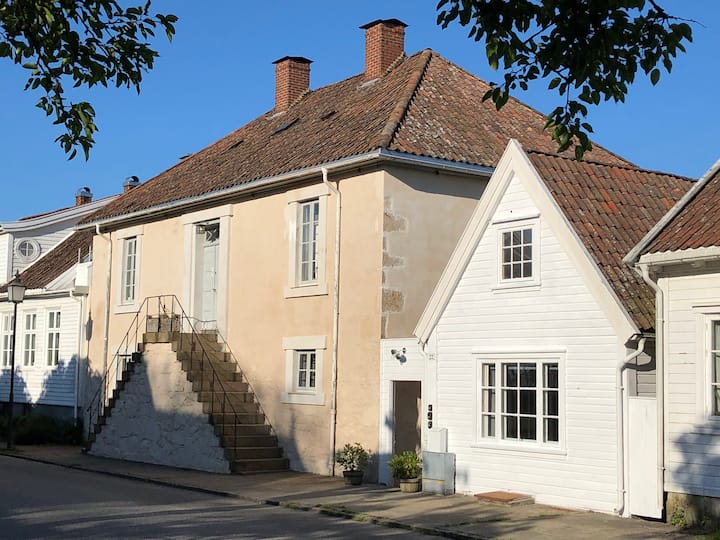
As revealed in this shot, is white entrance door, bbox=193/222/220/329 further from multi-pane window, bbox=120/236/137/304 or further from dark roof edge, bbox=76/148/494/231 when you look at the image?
multi-pane window, bbox=120/236/137/304

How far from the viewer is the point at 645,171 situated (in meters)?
18.2

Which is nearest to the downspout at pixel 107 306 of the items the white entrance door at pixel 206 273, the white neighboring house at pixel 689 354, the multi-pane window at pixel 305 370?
the white entrance door at pixel 206 273

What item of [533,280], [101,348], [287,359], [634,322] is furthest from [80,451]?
[634,322]

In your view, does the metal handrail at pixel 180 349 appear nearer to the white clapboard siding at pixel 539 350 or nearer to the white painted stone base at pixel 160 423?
the white painted stone base at pixel 160 423

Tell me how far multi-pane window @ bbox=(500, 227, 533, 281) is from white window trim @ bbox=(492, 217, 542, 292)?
5 centimetres

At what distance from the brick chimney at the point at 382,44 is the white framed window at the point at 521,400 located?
10.5 metres

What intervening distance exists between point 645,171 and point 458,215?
13.0 ft

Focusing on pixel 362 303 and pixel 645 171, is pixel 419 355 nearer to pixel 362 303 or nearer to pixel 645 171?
pixel 362 303

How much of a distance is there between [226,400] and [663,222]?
Answer: 11.0 meters

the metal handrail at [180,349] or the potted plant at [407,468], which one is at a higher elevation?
the metal handrail at [180,349]

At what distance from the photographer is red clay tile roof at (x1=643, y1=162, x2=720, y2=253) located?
13.8m

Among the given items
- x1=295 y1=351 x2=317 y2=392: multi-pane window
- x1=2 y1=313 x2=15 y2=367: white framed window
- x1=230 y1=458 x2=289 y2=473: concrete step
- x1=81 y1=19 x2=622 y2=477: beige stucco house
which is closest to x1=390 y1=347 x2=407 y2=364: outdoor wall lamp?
x1=81 y1=19 x2=622 y2=477: beige stucco house

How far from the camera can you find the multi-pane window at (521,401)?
15812 mm

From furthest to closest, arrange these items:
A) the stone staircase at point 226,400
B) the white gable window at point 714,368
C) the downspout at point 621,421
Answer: the stone staircase at point 226,400 < the downspout at point 621,421 < the white gable window at point 714,368
